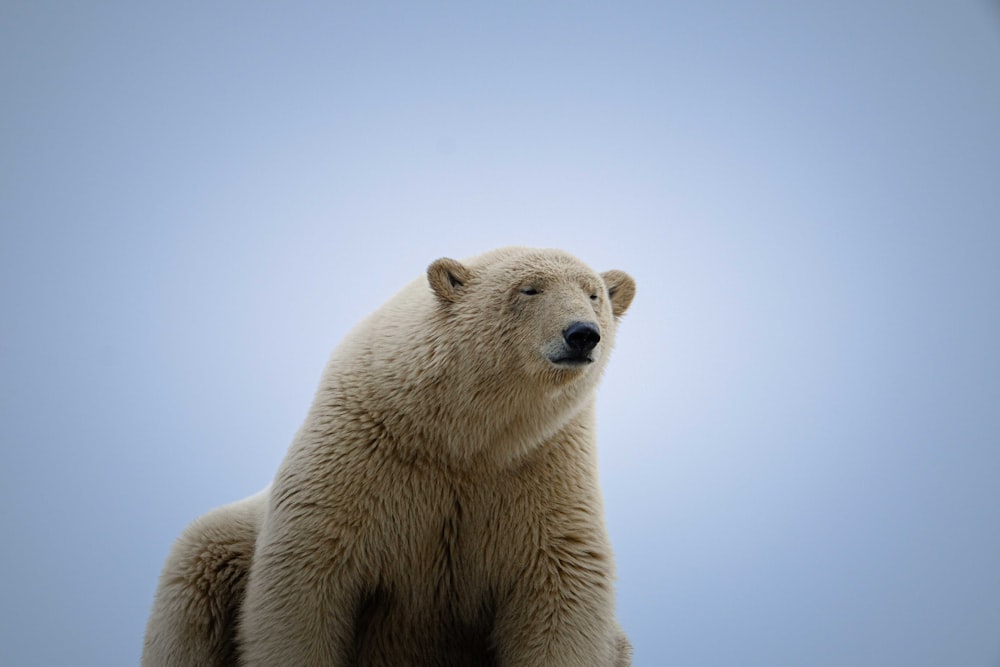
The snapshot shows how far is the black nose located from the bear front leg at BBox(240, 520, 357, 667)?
143cm

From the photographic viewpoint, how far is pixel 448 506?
462cm

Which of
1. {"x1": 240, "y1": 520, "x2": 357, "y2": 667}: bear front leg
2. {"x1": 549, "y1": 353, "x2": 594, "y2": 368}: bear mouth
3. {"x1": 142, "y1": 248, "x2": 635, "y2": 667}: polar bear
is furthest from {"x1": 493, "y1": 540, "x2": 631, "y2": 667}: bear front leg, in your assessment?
{"x1": 549, "y1": 353, "x2": 594, "y2": 368}: bear mouth

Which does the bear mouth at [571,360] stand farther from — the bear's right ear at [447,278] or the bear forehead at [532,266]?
the bear's right ear at [447,278]

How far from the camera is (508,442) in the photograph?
4.62 metres

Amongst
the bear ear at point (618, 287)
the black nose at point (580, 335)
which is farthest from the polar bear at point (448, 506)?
the bear ear at point (618, 287)

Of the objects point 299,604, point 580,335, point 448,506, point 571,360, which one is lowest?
point 299,604

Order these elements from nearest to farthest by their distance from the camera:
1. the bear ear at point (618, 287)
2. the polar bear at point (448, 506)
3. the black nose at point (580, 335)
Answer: the black nose at point (580, 335) → the polar bear at point (448, 506) → the bear ear at point (618, 287)

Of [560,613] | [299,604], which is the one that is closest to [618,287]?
[560,613]

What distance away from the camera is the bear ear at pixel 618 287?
512 centimetres

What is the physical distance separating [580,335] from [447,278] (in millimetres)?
806

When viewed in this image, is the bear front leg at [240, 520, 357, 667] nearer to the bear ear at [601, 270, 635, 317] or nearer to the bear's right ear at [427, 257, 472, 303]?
the bear's right ear at [427, 257, 472, 303]

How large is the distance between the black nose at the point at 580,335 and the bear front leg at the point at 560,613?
1000 mm

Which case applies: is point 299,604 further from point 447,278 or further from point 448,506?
point 447,278

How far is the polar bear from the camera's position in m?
4.47
